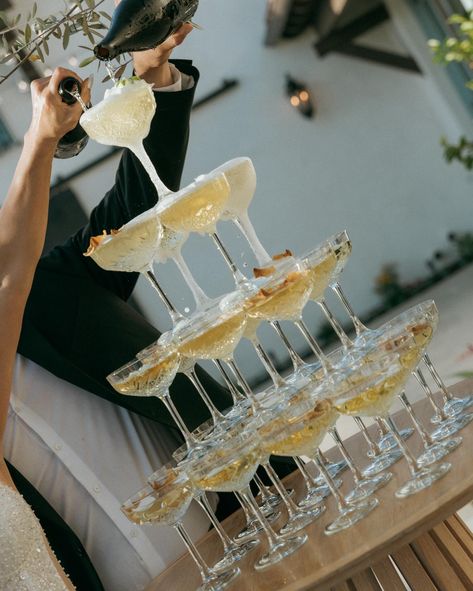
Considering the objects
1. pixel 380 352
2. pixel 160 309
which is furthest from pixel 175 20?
pixel 160 309

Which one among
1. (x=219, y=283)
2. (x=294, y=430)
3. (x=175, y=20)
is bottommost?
(x=219, y=283)

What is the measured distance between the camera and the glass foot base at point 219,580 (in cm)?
171

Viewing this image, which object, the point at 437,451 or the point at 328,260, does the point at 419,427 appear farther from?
the point at 328,260

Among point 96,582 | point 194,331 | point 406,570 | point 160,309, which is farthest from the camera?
point 160,309

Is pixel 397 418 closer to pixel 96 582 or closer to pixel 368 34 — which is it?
pixel 96 582

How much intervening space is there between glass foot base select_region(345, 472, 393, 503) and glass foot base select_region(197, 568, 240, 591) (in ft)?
0.80

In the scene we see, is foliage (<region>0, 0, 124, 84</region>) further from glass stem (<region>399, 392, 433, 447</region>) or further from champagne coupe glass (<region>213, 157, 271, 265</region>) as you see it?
glass stem (<region>399, 392, 433, 447</region>)

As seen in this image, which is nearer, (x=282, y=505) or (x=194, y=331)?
(x=194, y=331)

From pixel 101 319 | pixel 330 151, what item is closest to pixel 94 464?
pixel 101 319

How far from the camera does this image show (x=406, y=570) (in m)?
1.55

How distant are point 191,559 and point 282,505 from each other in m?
0.22

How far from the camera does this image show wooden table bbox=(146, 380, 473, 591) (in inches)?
56.5

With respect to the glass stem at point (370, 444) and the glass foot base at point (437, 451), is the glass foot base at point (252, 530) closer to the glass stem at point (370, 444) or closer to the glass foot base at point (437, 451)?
the glass stem at point (370, 444)

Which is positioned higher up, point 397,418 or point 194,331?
point 194,331
